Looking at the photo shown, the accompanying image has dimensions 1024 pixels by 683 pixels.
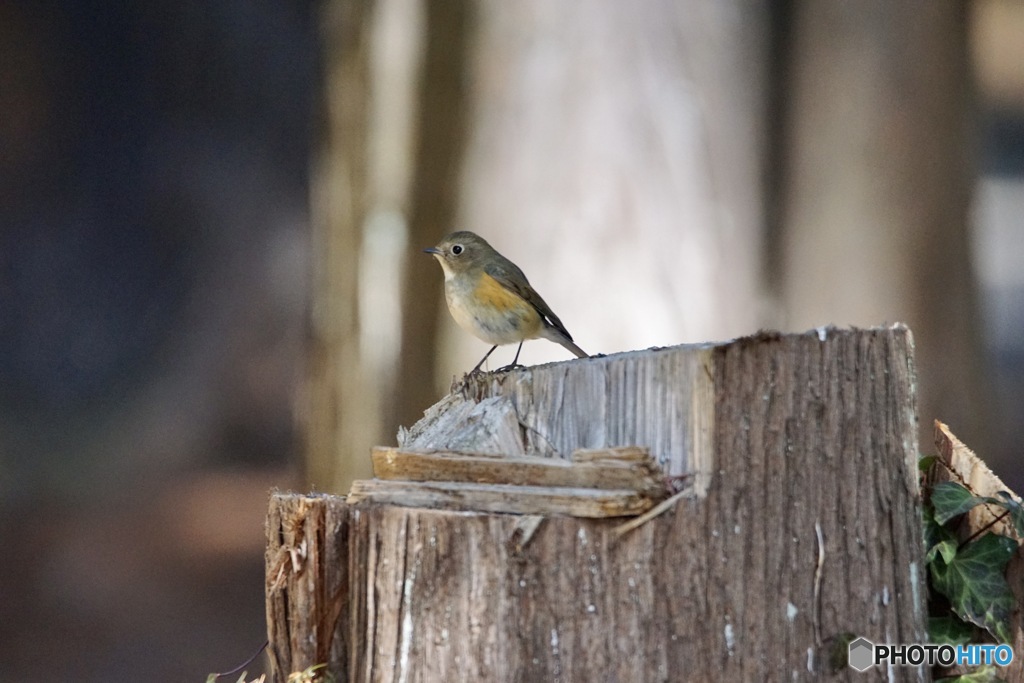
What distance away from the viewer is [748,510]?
158cm

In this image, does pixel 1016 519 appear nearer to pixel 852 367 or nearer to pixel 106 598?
pixel 852 367

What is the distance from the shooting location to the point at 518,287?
3369 mm

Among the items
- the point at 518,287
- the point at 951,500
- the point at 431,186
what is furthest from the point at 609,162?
the point at 951,500

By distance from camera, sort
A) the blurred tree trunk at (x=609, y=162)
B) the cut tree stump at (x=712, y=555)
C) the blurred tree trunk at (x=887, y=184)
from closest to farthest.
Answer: the cut tree stump at (x=712, y=555) < the blurred tree trunk at (x=609, y=162) < the blurred tree trunk at (x=887, y=184)

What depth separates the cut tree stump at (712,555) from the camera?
1.57 m

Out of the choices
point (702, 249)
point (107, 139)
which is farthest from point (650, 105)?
point (107, 139)

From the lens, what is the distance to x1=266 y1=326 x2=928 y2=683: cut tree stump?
157cm

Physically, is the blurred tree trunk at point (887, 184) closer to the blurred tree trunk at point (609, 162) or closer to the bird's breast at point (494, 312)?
the blurred tree trunk at point (609, 162)

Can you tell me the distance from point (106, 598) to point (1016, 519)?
3.78 metres

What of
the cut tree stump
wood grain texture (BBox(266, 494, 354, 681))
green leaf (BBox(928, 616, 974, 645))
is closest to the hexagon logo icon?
the cut tree stump

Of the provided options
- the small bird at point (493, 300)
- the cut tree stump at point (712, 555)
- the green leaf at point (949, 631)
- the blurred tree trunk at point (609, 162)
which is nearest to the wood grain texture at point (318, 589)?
the cut tree stump at point (712, 555)

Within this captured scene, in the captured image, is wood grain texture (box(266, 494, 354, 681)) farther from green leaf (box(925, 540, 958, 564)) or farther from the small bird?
the small bird

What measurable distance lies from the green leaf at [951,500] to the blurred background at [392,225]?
2.41 meters

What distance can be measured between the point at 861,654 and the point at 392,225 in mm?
3420
